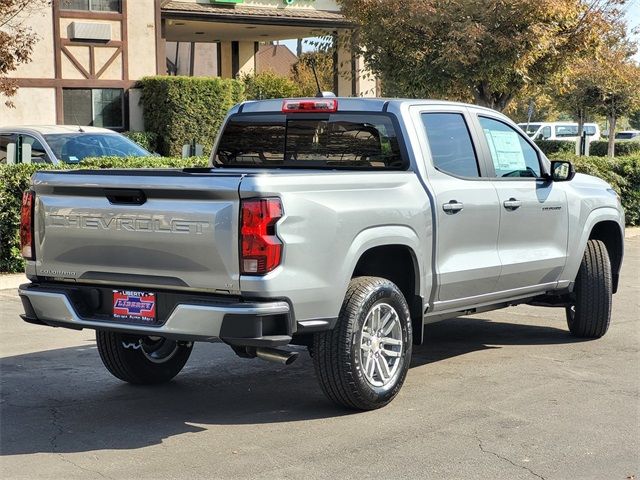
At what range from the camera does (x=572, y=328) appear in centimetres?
907

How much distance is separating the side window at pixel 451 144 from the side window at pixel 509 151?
0.97 feet

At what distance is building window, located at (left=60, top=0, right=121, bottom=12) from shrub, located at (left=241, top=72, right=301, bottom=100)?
17.9 ft

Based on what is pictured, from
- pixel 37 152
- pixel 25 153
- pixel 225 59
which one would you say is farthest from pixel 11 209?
pixel 225 59

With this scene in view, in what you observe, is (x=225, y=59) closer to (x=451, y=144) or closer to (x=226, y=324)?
(x=451, y=144)

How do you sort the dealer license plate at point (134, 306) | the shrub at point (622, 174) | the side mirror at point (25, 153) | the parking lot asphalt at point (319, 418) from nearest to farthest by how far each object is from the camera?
the parking lot asphalt at point (319, 418) → the dealer license plate at point (134, 306) → the side mirror at point (25, 153) → the shrub at point (622, 174)

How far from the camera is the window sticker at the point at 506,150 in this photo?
8055mm

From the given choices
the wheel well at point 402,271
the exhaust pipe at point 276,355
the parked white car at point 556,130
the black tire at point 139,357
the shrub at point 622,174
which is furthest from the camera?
the parked white car at point 556,130

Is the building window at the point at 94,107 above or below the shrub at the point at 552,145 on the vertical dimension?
above

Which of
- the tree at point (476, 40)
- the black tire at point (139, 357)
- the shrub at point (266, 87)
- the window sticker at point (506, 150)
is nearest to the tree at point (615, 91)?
the shrub at point (266, 87)

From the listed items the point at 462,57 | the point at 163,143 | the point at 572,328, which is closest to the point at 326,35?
the point at 163,143

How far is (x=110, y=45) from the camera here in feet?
83.9

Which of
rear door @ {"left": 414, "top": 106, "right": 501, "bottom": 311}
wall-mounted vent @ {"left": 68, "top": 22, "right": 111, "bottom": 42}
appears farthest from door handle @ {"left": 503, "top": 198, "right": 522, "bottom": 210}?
wall-mounted vent @ {"left": 68, "top": 22, "right": 111, "bottom": 42}

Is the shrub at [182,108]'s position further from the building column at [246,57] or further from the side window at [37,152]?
the side window at [37,152]

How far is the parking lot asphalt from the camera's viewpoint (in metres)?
5.55
